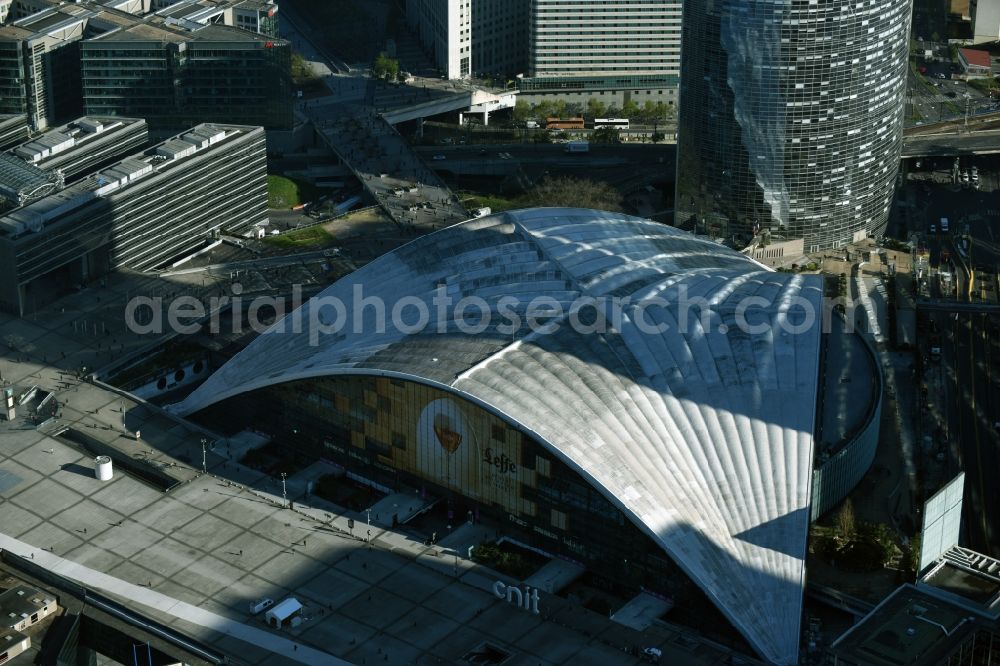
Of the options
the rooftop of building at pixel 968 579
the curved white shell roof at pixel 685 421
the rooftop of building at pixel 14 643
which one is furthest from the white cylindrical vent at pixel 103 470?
the rooftop of building at pixel 968 579

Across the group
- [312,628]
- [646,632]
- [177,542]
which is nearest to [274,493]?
[177,542]

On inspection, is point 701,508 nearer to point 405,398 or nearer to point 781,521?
point 781,521

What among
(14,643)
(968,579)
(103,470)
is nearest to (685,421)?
(968,579)

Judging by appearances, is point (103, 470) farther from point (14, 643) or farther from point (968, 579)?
point (968, 579)

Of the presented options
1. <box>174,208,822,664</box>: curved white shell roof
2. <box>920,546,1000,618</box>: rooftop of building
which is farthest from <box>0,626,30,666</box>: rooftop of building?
<box>920,546,1000,618</box>: rooftop of building

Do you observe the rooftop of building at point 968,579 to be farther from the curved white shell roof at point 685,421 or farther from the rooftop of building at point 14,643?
the rooftop of building at point 14,643

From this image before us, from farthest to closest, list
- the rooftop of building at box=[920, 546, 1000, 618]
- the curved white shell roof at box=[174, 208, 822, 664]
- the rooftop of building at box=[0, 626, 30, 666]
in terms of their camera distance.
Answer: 1. the curved white shell roof at box=[174, 208, 822, 664]
2. the rooftop of building at box=[0, 626, 30, 666]
3. the rooftop of building at box=[920, 546, 1000, 618]

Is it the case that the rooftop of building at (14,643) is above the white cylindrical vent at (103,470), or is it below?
below

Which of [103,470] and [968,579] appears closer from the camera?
[968,579]

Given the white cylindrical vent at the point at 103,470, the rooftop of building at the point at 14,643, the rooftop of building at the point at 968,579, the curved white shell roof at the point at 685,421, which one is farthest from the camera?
the white cylindrical vent at the point at 103,470

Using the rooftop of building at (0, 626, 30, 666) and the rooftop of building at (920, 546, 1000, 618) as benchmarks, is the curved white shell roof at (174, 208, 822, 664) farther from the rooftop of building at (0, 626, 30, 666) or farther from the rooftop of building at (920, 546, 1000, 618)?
the rooftop of building at (0, 626, 30, 666)

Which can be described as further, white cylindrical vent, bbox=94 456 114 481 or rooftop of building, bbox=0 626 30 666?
white cylindrical vent, bbox=94 456 114 481

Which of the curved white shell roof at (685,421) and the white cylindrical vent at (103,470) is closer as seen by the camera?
the curved white shell roof at (685,421)
